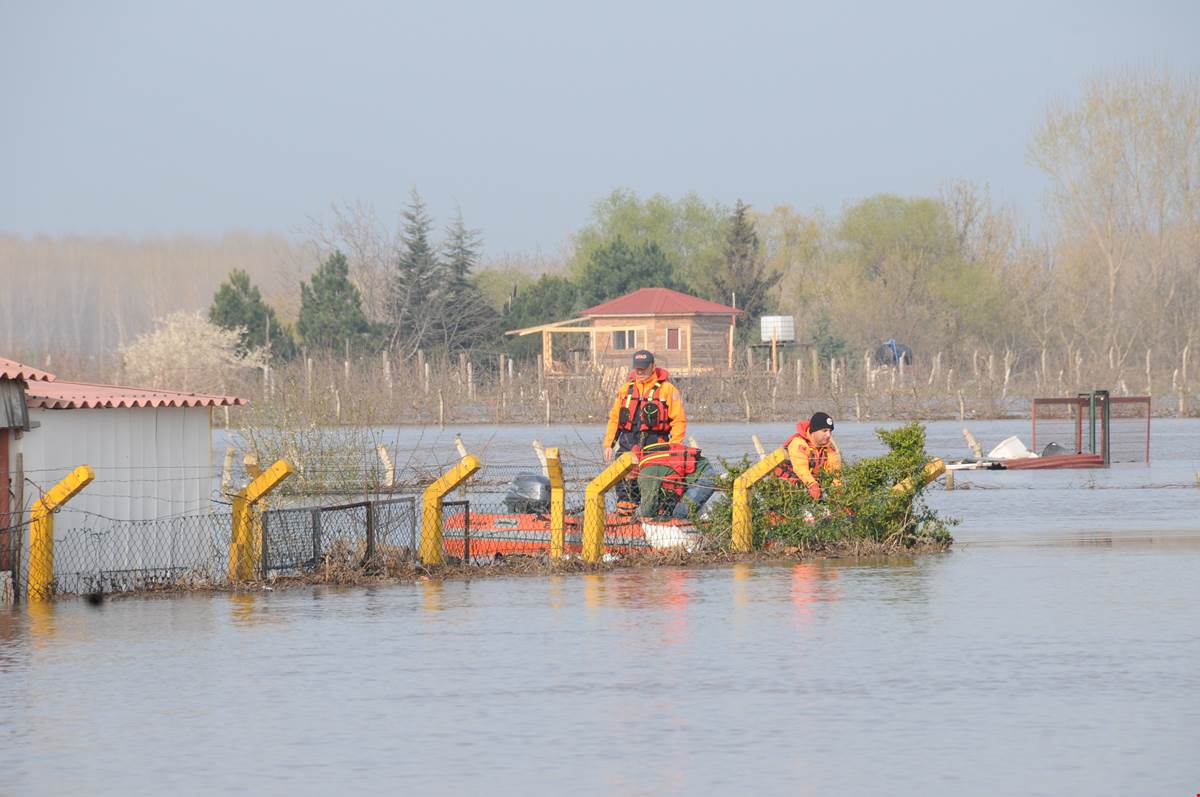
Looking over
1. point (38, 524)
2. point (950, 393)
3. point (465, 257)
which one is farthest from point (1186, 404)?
point (38, 524)

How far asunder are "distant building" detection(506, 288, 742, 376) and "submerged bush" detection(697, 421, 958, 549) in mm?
58479

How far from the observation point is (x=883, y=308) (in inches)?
4109

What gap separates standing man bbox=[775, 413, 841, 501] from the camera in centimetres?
2028

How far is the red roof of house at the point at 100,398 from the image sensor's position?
1756cm

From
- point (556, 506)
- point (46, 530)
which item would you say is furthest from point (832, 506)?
point (46, 530)

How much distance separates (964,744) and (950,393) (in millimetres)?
A: 64493

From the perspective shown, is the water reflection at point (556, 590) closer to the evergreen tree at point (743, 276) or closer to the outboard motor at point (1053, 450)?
the outboard motor at point (1053, 450)

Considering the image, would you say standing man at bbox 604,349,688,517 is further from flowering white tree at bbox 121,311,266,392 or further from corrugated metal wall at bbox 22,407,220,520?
flowering white tree at bbox 121,311,266,392

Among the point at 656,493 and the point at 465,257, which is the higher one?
the point at 465,257

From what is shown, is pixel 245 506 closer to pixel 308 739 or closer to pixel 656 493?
pixel 656 493

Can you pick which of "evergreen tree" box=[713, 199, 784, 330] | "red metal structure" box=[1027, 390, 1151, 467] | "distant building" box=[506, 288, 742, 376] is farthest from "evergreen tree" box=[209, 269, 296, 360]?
"red metal structure" box=[1027, 390, 1151, 467]

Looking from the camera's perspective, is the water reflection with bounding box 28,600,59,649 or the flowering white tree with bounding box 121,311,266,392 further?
the flowering white tree with bounding box 121,311,266,392

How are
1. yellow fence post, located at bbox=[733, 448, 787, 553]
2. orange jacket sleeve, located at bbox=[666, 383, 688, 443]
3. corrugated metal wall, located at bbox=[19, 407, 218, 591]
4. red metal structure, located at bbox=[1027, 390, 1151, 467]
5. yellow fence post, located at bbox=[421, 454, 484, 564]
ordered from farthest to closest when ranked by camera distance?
red metal structure, located at bbox=[1027, 390, 1151, 467], orange jacket sleeve, located at bbox=[666, 383, 688, 443], yellow fence post, located at bbox=[733, 448, 787, 553], yellow fence post, located at bbox=[421, 454, 484, 564], corrugated metal wall, located at bbox=[19, 407, 218, 591]

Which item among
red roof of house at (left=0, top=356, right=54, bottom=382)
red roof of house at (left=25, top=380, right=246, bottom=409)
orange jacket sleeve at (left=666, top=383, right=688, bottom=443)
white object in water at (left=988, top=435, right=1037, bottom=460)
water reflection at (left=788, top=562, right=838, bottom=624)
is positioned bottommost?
Answer: water reflection at (left=788, top=562, right=838, bottom=624)
